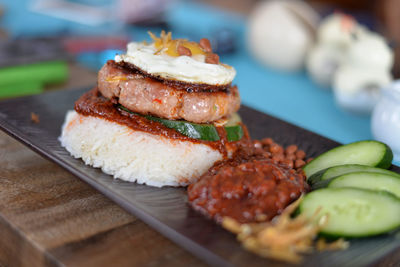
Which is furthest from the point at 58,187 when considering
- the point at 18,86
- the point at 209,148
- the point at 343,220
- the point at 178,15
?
the point at 178,15

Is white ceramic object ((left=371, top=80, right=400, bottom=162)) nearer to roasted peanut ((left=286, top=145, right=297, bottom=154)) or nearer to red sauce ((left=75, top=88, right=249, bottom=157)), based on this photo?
roasted peanut ((left=286, top=145, right=297, bottom=154))

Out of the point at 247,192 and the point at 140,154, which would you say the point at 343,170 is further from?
the point at 140,154

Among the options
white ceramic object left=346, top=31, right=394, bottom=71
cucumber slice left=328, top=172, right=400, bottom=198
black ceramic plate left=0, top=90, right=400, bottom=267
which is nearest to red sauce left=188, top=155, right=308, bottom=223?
black ceramic plate left=0, top=90, right=400, bottom=267

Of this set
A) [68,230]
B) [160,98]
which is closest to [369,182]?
[160,98]

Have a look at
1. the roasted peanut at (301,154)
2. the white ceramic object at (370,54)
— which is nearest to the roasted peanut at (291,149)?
the roasted peanut at (301,154)

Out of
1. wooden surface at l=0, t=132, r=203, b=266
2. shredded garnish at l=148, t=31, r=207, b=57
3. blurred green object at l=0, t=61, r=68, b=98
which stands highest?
shredded garnish at l=148, t=31, r=207, b=57
